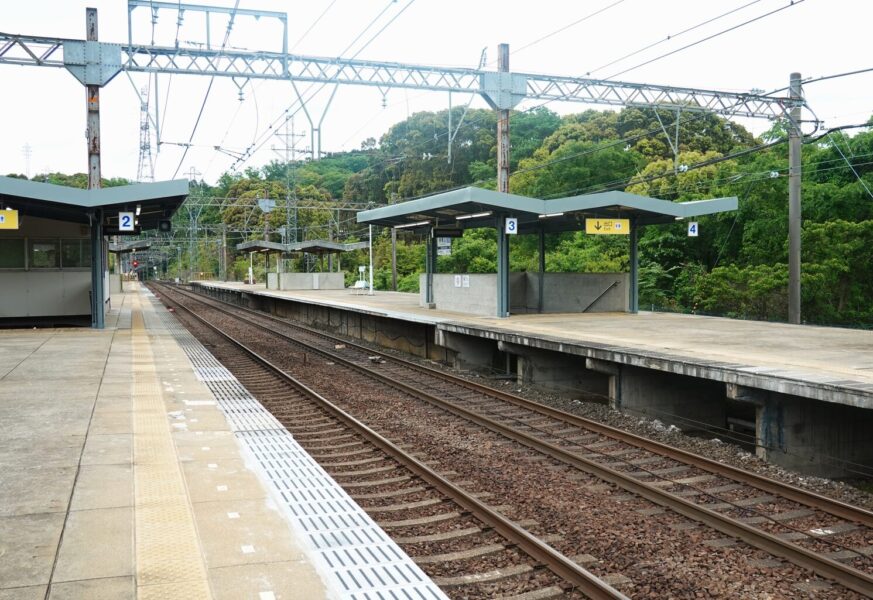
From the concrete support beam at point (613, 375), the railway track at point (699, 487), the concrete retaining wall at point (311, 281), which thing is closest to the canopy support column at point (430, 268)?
the railway track at point (699, 487)

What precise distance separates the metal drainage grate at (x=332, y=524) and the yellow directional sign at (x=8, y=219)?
36.8ft

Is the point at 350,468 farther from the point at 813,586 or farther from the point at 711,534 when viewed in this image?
the point at 813,586

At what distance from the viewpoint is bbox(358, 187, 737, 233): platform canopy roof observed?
17500 mm

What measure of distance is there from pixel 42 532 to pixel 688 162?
34281 millimetres

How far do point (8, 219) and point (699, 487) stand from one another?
1693 centimetres

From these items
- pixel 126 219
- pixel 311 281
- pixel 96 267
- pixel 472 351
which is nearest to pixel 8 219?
pixel 96 267

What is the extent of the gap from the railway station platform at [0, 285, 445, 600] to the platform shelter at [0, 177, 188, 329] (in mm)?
9071

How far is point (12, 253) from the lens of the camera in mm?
20766

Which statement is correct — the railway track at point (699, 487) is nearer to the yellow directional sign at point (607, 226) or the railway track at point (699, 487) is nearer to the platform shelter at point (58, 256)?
the yellow directional sign at point (607, 226)

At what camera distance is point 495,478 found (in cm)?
730

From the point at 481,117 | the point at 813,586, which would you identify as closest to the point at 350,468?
the point at 813,586

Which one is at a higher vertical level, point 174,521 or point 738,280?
point 738,280

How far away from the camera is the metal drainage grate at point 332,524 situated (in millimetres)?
4344

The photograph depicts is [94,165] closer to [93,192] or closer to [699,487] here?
[93,192]
